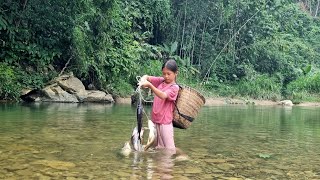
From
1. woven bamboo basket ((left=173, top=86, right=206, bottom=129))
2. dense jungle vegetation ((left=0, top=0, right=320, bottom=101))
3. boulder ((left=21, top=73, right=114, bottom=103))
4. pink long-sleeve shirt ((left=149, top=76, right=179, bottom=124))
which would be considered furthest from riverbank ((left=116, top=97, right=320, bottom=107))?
pink long-sleeve shirt ((left=149, top=76, right=179, bottom=124))

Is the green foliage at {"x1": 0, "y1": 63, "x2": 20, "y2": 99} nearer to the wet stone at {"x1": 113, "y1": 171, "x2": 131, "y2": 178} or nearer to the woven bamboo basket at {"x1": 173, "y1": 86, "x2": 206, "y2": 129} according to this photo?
the woven bamboo basket at {"x1": 173, "y1": 86, "x2": 206, "y2": 129}

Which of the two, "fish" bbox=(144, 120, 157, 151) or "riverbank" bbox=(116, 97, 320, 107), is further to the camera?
"riverbank" bbox=(116, 97, 320, 107)

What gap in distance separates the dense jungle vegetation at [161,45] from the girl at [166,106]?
10377 mm

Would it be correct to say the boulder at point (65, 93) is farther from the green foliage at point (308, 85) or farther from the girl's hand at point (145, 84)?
the green foliage at point (308, 85)

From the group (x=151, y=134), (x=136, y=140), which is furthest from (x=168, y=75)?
(x=136, y=140)

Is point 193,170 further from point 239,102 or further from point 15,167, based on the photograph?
point 239,102

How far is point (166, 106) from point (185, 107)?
0.85ft

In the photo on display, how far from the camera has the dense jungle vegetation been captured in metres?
15.5

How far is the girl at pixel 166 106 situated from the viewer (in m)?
5.00

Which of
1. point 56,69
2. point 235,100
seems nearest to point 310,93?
point 235,100

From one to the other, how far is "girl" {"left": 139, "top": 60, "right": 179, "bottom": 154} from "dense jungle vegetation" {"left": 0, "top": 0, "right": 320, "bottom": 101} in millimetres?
10377

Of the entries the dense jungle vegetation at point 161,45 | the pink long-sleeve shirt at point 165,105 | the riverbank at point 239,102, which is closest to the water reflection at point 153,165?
the pink long-sleeve shirt at point 165,105

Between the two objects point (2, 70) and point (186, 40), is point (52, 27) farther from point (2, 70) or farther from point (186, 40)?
point (186, 40)

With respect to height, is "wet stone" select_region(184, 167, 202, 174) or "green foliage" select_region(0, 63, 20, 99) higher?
"green foliage" select_region(0, 63, 20, 99)
